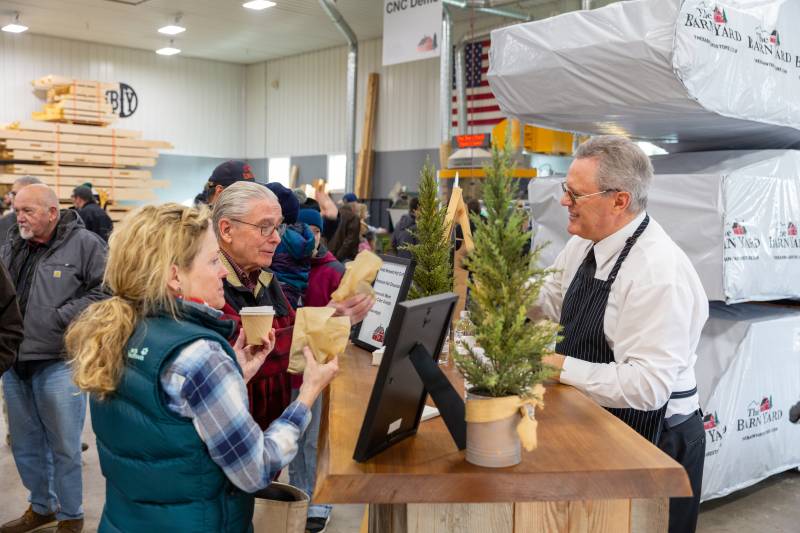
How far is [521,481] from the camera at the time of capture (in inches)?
59.1

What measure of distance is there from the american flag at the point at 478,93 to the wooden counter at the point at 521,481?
11.4 m

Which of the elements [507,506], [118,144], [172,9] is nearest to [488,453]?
[507,506]

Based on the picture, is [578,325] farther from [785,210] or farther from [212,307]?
[785,210]

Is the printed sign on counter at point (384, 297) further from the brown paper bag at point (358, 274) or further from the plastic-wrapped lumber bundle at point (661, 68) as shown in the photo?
the plastic-wrapped lumber bundle at point (661, 68)

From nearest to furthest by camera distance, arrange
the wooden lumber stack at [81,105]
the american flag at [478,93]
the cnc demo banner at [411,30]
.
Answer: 1. the cnc demo banner at [411,30]
2. the wooden lumber stack at [81,105]
3. the american flag at [478,93]

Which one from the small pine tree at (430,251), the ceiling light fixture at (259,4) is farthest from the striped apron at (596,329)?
the ceiling light fixture at (259,4)

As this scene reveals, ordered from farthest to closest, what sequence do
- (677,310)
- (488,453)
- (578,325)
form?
(578,325) → (677,310) → (488,453)

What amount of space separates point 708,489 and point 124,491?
10.5ft

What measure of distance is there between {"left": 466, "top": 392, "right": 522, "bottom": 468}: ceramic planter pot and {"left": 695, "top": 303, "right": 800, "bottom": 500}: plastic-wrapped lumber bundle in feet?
8.84

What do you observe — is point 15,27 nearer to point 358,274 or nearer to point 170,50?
point 170,50

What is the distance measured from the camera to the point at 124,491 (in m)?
1.75

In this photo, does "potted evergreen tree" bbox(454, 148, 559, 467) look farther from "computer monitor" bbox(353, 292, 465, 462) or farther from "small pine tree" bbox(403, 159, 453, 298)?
"small pine tree" bbox(403, 159, 453, 298)

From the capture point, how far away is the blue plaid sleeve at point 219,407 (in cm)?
162

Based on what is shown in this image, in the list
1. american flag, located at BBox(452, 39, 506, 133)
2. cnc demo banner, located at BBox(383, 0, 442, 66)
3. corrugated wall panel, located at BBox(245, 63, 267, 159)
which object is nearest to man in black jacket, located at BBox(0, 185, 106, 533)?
cnc demo banner, located at BBox(383, 0, 442, 66)
